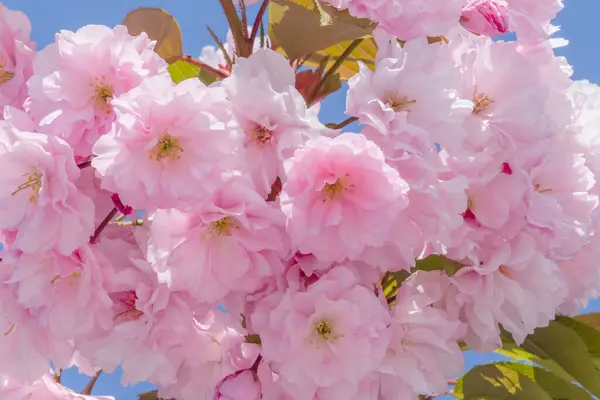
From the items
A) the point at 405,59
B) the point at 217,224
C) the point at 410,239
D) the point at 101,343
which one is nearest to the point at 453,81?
the point at 405,59

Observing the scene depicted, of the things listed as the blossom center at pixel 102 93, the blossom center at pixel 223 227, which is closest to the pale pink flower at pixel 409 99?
the blossom center at pixel 223 227

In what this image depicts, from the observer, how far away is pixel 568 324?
1.35 m

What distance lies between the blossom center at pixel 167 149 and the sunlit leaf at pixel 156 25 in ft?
1.32

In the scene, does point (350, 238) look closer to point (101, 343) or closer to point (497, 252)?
point (497, 252)

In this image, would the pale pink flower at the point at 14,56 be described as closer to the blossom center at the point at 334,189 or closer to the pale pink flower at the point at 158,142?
the pale pink flower at the point at 158,142

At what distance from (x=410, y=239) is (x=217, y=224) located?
0.81 ft

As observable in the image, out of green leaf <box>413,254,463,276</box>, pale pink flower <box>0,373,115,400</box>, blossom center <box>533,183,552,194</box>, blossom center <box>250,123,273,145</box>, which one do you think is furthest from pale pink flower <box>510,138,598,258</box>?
pale pink flower <box>0,373,115,400</box>

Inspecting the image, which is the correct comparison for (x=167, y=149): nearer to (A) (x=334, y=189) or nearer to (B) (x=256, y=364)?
(A) (x=334, y=189)

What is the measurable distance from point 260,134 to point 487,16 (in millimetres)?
414

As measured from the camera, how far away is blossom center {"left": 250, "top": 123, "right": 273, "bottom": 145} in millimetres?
998

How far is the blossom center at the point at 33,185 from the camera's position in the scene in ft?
3.35

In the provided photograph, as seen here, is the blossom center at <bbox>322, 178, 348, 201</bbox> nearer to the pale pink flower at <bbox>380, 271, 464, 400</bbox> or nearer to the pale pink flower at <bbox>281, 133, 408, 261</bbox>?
the pale pink flower at <bbox>281, 133, 408, 261</bbox>

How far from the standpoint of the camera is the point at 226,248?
3.36 ft

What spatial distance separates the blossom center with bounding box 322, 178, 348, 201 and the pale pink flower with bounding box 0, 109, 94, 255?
29 cm
